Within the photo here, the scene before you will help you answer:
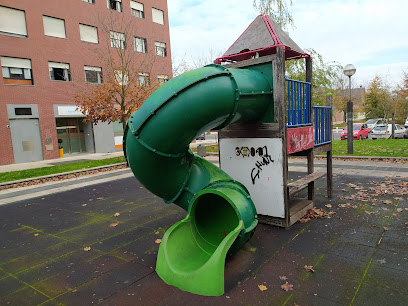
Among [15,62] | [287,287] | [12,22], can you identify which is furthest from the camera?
[15,62]

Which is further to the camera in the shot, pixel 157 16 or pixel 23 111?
pixel 157 16

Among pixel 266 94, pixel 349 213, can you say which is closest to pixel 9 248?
pixel 266 94

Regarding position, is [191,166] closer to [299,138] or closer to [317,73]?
[299,138]

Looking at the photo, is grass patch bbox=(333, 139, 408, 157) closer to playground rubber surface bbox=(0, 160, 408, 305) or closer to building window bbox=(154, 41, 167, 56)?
playground rubber surface bbox=(0, 160, 408, 305)

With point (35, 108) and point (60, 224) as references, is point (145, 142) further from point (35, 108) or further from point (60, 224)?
point (35, 108)

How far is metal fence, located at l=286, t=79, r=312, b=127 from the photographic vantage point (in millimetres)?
5340

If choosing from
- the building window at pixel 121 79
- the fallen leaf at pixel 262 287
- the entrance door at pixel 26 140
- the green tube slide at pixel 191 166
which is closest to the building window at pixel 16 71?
the entrance door at pixel 26 140

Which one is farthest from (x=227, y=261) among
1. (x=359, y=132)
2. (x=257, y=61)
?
(x=359, y=132)

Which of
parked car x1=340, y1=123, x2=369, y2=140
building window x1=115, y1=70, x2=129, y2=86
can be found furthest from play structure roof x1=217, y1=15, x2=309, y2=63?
parked car x1=340, y1=123, x2=369, y2=140

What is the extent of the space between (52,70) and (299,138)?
2100 cm

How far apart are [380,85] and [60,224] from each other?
47.4 m

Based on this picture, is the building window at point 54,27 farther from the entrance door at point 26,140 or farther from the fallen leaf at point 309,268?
the fallen leaf at point 309,268

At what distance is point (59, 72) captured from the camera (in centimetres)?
2145

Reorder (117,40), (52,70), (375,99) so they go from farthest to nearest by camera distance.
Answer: (375,99)
(52,70)
(117,40)
